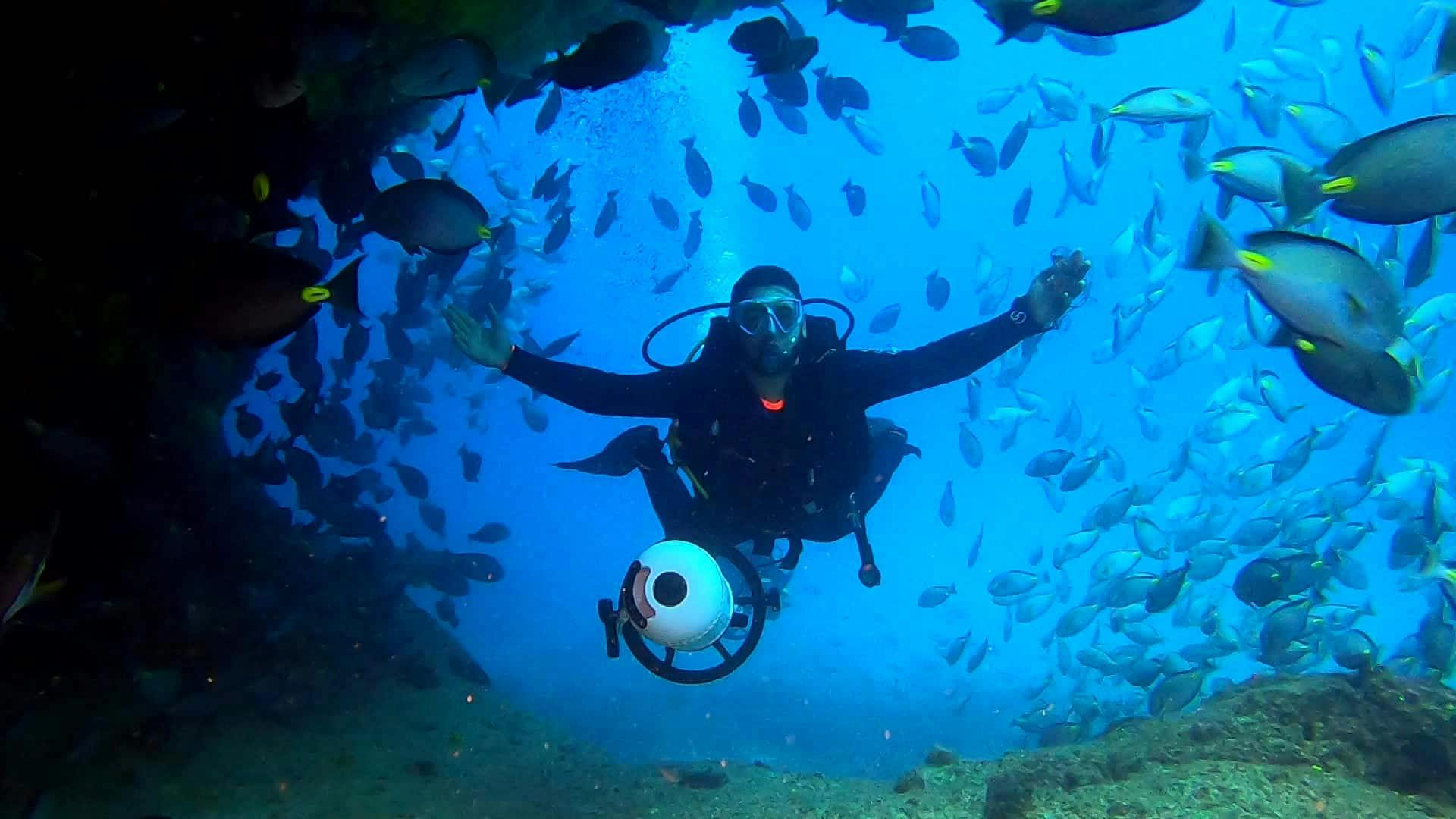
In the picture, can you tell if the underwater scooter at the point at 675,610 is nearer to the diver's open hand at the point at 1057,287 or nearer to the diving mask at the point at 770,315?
the diving mask at the point at 770,315

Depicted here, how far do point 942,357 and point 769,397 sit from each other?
128 cm

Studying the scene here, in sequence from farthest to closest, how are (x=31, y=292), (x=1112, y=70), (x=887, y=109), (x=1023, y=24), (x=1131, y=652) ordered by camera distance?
(x=887, y=109)
(x=1112, y=70)
(x=1131, y=652)
(x=31, y=292)
(x=1023, y=24)

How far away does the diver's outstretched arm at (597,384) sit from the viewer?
17.1ft

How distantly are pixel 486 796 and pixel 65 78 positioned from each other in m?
5.45

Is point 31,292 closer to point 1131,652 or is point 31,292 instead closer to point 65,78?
point 65,78

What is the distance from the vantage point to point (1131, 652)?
394 inches

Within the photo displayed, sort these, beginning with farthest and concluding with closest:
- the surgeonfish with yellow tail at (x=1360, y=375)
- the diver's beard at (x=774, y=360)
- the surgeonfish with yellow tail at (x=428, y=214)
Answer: the diver's beard at (x=774, y=360), the surgeonfish with yellow tail at (x=428, y=214), the surgeonfish with yellow tail at (x=1360, y=375)

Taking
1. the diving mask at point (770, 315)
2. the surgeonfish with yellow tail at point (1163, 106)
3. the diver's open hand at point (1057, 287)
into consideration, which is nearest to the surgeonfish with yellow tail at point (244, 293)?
the diving mask at point (770, 315)

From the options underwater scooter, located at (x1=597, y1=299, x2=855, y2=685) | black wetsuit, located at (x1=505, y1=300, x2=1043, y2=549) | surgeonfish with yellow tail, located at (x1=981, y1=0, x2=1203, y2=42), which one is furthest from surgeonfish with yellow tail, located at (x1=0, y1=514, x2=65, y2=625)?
surgeonfish with yellow tail, located at (x1=981, y1=0, x2=1203, y2=42)

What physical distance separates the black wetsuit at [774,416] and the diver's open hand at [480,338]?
0.13 meters

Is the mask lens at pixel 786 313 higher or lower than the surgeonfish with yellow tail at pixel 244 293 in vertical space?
higher

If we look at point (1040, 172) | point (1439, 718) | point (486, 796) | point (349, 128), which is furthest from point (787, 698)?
point (1040, 172)

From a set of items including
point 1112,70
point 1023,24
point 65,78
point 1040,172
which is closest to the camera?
point 1023,24

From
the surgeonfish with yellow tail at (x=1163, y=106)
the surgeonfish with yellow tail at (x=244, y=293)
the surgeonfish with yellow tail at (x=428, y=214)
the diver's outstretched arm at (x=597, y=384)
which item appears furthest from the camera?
the surgeonfish with yellow tail at (x=1163, y=106)
